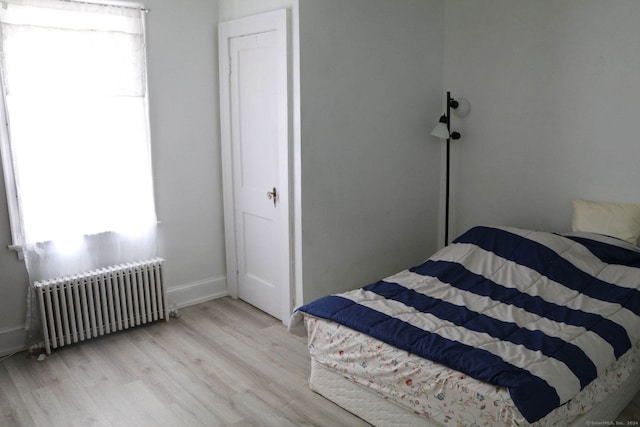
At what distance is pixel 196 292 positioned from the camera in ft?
13.7

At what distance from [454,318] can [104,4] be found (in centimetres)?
282

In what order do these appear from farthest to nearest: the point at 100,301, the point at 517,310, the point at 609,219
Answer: the point at 100,301, the point at 609,219, the point at 517,310

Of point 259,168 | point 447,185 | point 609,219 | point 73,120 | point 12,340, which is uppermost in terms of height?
point 73,120

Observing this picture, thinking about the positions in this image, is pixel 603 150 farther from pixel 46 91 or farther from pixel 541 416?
pixel 46 91

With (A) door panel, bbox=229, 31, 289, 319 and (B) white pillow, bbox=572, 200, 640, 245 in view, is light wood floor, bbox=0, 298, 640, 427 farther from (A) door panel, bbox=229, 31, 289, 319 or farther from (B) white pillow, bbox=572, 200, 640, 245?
(B) white pillow, bbox=572, 200, 640, 245

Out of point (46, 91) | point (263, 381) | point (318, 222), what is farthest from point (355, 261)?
point (46, 91)

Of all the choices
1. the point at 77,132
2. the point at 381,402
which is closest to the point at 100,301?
the point at 77,132

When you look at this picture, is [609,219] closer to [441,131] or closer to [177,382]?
[441,131]

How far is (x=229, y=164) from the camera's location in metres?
4.08

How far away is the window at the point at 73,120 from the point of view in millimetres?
3152

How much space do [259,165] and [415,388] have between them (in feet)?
6.65

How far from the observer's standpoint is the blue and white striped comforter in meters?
2.16

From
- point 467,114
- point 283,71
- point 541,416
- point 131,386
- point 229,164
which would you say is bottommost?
point 131,386

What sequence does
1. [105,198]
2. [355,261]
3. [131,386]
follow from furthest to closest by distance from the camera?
[355,261]
[105,198]
[131,386]
